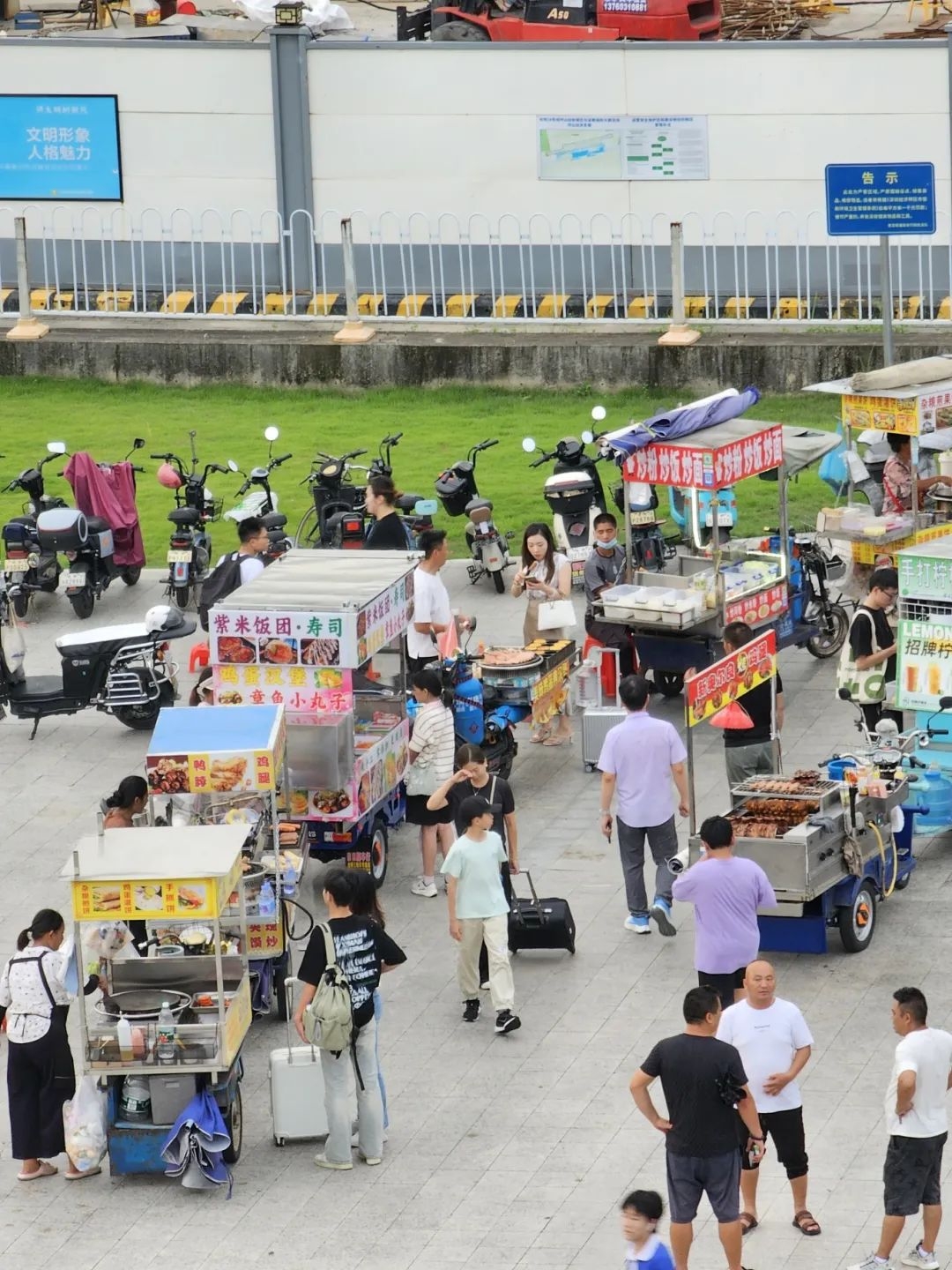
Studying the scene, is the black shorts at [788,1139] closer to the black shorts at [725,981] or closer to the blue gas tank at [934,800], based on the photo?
the black shorts at [725,981]

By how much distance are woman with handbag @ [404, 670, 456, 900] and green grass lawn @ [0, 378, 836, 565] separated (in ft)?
24.2

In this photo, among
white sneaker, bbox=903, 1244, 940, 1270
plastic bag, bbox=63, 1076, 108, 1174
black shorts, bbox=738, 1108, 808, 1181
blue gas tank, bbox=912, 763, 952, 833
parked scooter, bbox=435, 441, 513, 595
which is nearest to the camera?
white sneaker, bbox=903, 1244, 940, 1270

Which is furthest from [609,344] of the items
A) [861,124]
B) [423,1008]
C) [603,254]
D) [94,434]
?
[423,1008]

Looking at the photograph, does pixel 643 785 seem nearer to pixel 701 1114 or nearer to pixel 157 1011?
pixel 157 1011

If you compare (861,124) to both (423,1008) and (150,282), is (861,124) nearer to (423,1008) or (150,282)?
(150,282)

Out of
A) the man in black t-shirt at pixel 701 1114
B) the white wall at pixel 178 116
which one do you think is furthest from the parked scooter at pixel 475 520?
the man in black t-shirt at pixel 701 1114

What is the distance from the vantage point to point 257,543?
17.2 metres

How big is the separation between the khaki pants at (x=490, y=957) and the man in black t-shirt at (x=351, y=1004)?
130 cm

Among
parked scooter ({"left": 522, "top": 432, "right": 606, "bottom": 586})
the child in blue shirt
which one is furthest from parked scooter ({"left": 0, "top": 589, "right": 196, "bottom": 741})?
the child in blue shirt

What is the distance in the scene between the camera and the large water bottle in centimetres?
1125

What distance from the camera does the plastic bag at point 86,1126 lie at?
11273 millimetres

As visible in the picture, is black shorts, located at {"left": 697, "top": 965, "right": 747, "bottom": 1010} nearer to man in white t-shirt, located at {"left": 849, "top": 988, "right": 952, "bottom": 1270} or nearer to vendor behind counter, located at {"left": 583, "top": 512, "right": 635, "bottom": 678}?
man in white t-shirt, located at {"left": 849, "top": 988, "right": 952, "bottom": 1270}

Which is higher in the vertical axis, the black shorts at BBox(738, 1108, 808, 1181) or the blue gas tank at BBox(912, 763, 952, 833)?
the blue gas tank at BBox(912, 763, 952, 833)

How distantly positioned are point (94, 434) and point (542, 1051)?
13.7m
